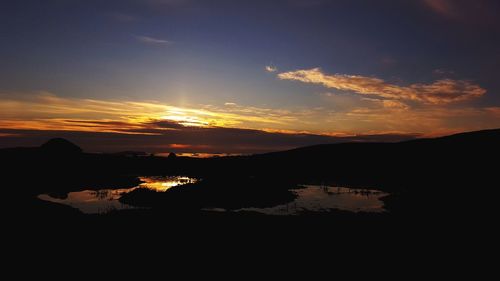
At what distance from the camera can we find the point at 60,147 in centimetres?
9669

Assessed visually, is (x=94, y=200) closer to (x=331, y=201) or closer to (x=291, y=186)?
(x=291, y=186)

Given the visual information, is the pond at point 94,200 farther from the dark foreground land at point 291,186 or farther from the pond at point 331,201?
the pond at point 331,201

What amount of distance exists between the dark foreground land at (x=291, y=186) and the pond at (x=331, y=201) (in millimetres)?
1758

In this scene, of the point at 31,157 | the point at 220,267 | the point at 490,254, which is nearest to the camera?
the point at 220,267

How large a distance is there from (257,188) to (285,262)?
30279mm

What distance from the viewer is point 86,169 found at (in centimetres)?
7812

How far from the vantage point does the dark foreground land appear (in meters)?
27.1

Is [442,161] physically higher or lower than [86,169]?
higher

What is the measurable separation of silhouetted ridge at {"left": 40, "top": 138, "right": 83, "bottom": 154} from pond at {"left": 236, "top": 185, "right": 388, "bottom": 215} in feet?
245

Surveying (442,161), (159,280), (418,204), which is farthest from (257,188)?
(442,161)

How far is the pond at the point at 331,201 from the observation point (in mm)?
35375

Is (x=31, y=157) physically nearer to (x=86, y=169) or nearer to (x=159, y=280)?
(x=86, y=169)

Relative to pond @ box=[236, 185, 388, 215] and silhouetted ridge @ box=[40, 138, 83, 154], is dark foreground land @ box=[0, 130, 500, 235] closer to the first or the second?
silhouetted ridge @ box=[40, 138, 83, 154]

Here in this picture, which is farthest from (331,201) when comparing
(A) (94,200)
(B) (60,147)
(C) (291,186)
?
(B) (60,147)
